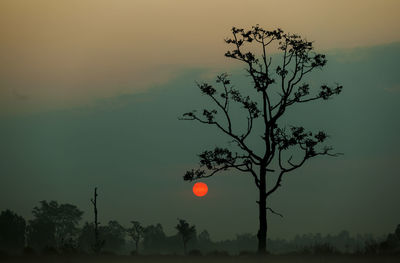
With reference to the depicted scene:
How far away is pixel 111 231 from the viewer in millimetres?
186625

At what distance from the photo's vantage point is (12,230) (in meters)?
125

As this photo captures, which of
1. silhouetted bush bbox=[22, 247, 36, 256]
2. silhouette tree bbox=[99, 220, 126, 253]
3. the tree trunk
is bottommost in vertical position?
silhouette tree bbox=[99, 220, 126, 253]

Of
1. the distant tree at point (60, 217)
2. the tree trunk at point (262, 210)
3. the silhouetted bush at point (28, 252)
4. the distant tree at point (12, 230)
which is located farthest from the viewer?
the distant tree at point (60, 217)

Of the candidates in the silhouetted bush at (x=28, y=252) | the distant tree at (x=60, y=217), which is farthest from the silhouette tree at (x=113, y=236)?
the silhouetted bush at (x=28, y=252)

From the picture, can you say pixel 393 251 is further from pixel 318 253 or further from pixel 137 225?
pixel 137 225

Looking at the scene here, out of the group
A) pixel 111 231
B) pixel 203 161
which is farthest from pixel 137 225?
pixel 203 161

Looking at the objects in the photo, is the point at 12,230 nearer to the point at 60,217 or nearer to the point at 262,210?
the point at 60,217

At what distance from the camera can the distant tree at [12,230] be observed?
398ft

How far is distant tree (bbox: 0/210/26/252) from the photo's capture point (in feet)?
398

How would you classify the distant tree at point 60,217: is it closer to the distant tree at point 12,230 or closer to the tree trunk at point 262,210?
the distant tree at point 12,230

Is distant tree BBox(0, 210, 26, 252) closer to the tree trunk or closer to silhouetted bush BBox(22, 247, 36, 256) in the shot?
silhouetted bush BBox(22, 247, 36, 256)

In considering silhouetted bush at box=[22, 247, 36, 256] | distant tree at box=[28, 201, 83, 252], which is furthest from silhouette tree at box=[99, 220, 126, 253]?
silhouetted bush at box=[22, 247, 36, 256]

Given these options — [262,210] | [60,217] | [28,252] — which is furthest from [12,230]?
[262,210]

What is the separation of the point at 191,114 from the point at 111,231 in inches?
6049
